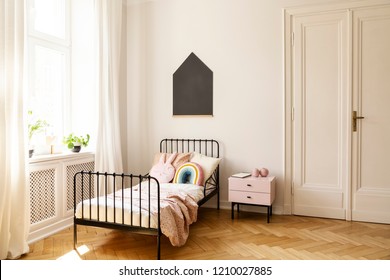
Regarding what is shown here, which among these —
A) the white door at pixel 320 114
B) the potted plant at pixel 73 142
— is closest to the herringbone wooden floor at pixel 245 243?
the white door at pixel 320 114

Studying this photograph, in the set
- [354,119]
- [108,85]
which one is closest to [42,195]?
[108,85]

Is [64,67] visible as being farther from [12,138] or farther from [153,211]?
[153,211]

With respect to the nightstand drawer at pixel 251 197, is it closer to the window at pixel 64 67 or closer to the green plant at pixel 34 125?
the window at pixel 64 67

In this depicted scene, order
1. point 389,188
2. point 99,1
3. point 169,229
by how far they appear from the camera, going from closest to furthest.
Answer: point 169,229, point 389,188, point 99,1

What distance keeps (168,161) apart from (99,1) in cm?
202

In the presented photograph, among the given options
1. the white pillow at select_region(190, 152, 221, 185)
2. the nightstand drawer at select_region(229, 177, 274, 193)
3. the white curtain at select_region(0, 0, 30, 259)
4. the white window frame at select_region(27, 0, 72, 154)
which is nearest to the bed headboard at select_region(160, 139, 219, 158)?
the white pillow at select_region(190, 152, 221, 185)

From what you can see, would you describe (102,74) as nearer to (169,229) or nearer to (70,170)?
(70,170)

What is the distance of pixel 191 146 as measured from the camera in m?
4.25

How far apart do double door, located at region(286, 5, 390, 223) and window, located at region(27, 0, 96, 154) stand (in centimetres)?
239

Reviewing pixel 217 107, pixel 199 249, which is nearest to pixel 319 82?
pixel 217 107

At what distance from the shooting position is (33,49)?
346cm

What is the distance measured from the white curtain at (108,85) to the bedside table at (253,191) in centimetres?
146

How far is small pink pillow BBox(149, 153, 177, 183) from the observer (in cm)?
367

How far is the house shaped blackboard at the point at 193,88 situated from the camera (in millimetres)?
4109
